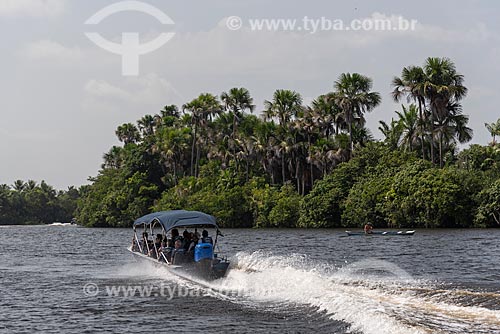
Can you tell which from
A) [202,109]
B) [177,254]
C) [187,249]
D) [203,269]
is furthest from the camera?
[202,109]

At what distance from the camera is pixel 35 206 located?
152875mm

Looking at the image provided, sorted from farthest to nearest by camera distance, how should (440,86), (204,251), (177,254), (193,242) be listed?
(440,86) < (193,242) < (177,254) < (204,251)

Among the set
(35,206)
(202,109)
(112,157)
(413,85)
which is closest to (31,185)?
(35,206)

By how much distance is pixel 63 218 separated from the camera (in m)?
156

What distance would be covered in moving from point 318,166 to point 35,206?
9476 cm

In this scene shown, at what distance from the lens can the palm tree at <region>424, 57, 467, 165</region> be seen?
6612 centimetres

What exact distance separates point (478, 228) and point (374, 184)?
1158 centimetres

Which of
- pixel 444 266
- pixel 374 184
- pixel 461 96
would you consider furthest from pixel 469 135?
pixel 444 266

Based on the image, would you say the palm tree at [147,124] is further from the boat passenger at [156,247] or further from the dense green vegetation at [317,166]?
the boat passenger at [156,247]

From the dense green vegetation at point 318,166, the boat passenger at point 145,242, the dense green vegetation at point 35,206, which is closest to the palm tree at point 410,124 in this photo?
the dense green vegetation at point 318,166

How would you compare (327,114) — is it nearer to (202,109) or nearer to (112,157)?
(202,109)

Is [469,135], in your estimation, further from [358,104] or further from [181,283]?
[181,283]

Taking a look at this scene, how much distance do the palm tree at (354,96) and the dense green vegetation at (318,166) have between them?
12 cm

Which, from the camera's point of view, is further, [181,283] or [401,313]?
[181,283]
